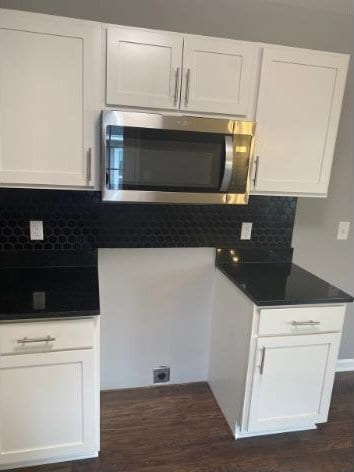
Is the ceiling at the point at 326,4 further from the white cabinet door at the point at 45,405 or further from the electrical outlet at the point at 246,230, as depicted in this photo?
the white cabinet door at the point at 45,405

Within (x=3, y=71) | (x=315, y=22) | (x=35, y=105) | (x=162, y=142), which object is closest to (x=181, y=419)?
(x=162, y=142)

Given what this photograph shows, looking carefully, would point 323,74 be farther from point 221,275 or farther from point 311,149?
point 221,275

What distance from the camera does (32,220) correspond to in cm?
→ 191

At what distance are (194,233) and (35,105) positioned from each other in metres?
1.10

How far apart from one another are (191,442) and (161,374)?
0.49 meters

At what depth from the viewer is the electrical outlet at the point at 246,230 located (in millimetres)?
2212

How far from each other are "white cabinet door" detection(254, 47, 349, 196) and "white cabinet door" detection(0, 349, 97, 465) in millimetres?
1289

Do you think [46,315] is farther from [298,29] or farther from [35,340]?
[298,29]

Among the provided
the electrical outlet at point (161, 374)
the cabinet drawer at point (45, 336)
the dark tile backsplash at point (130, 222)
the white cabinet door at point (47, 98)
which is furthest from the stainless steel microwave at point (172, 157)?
the electrical outlet at point (161, 374)

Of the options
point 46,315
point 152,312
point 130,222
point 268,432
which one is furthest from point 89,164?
point 268,432

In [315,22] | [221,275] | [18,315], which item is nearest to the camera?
[18,315]

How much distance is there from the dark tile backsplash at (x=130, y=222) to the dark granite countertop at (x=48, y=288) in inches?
3.6

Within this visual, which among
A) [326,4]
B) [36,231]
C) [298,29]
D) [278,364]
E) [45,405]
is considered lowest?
[45,405]

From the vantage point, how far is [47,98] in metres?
1.57
